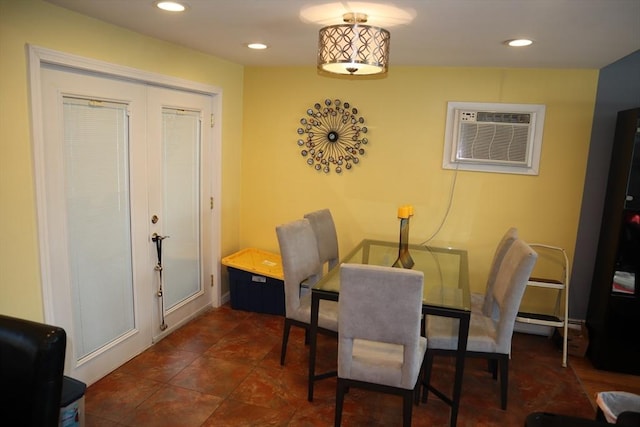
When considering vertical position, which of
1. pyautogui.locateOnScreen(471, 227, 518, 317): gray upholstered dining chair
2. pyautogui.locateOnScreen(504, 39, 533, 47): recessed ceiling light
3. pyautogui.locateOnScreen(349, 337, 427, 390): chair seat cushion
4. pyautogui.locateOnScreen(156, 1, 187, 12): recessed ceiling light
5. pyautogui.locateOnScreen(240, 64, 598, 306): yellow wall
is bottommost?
pyautogui.locateOnScreen(349, 337, 427, 390): chair seat cushion

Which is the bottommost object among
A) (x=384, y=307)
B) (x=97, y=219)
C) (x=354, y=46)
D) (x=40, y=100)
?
(x=384, y=307)

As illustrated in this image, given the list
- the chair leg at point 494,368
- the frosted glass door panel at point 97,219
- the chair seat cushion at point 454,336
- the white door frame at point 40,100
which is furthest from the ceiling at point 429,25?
the chair leg at point 494,368

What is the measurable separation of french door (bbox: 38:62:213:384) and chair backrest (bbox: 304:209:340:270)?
1.02 m

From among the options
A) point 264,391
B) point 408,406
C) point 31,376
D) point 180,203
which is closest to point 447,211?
point 408,406

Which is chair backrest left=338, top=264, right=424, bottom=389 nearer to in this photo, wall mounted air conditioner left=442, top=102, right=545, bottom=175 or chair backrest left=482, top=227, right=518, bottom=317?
chair backrest left=482, top=227, right=518, bottom=317

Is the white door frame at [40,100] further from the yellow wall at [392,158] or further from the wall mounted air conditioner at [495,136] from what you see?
the wall mounted air conditioner at [495,136]

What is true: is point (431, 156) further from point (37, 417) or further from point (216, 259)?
point (37, 417)

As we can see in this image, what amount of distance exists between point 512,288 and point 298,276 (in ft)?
4.34

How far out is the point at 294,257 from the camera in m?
2.93

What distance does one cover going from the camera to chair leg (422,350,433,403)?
8.57 feet

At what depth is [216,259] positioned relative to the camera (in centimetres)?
400

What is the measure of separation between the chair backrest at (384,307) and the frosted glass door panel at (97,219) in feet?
5.22

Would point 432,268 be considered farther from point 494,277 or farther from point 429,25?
point 429,25

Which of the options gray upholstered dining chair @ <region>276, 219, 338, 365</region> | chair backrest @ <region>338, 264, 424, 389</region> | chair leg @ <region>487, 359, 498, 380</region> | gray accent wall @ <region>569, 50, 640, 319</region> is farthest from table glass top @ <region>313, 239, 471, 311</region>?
gray accent wall @ <region>569, 50, 640, 319</region>
